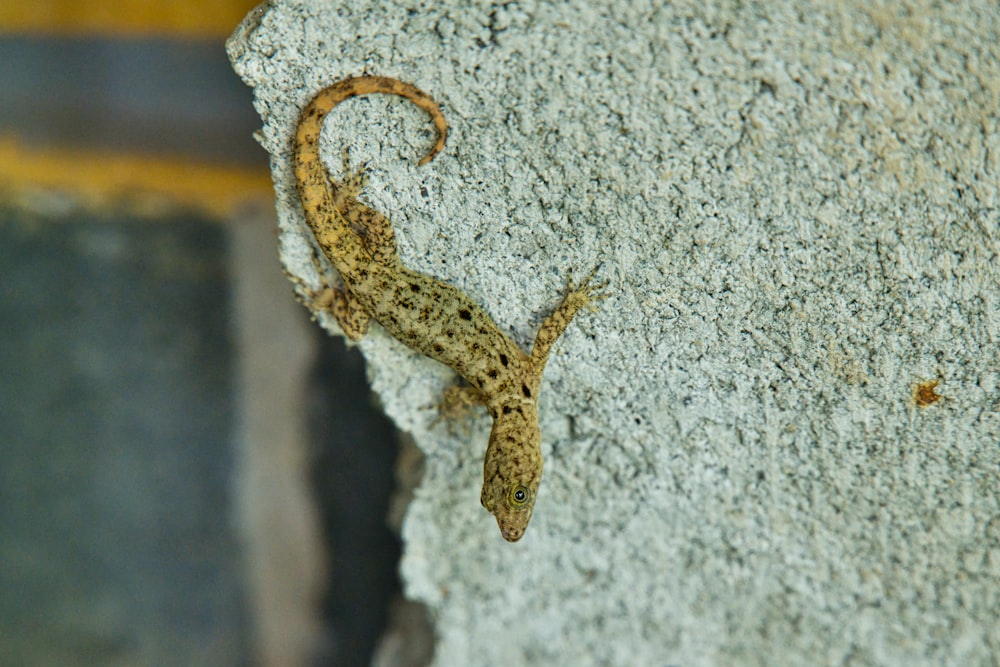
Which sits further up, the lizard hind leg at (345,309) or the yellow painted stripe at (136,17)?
the yellow painted stripe at (136,17)

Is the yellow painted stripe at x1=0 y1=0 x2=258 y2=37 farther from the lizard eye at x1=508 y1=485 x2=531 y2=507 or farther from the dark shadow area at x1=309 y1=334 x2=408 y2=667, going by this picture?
the lizard eye at x1=508 y1=485 x2=531 y2=507

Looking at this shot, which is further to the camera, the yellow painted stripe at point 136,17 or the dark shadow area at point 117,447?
the dark shadow area at point 117,447

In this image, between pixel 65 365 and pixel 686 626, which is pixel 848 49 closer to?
pixel 686 626

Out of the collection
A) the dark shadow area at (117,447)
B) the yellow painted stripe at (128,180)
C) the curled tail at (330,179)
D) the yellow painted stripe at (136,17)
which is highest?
the yellow painted stripe at (136,17)

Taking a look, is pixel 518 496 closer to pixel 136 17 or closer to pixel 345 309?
pixel 345 309

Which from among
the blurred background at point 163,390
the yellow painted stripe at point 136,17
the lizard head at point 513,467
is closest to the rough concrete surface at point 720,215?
the lizard head at point 513,467

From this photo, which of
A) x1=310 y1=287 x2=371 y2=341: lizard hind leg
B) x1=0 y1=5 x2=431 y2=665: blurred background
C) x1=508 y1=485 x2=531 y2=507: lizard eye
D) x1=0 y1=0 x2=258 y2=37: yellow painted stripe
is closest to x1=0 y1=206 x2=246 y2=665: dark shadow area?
x1=0 y1=5 x2=431 y2=665: blurred background

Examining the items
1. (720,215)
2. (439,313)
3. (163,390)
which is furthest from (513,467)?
(163,390)

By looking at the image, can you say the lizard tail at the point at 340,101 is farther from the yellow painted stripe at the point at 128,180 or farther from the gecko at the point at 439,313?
the yellow painted stripe at the point at 128,180
